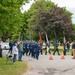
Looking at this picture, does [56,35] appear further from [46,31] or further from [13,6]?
[13,6]

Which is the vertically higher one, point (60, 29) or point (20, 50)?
point (60, 29)

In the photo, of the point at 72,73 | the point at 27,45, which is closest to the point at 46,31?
the point at 27,45

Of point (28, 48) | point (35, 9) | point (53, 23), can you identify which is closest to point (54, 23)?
point (53, 23)

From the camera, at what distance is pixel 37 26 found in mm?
57938

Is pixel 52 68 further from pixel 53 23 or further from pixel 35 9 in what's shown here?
pixel 35 9

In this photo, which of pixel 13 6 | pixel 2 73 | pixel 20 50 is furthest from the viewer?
pixel 20 50

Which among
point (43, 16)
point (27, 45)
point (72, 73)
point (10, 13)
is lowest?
point (72, 73)

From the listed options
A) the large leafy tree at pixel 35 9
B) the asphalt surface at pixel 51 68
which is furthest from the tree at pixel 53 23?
the asphalt surface at pixel 51 68

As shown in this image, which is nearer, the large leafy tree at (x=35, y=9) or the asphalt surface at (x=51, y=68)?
the asphalt surface at (x=51, y=68)

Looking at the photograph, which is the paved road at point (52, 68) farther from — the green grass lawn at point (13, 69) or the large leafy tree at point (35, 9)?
the large leafy tree at point (35, 9)

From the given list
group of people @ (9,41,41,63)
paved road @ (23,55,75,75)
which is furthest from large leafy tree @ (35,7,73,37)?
paved road @ (23,55,75,75)

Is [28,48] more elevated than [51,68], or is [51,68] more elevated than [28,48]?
[28,48]

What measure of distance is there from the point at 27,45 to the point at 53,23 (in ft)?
77.6

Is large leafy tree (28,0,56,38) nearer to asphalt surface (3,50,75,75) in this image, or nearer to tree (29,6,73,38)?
tree (29,6,73,38)
